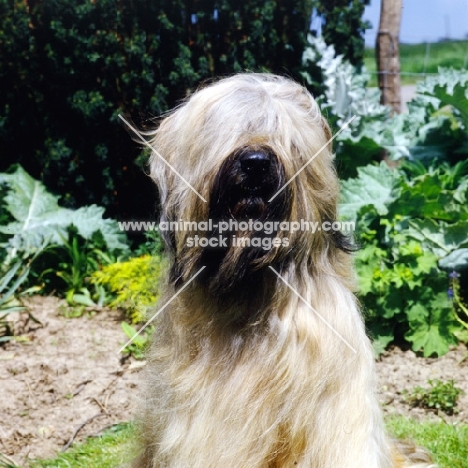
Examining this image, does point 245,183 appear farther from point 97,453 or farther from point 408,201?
point 408,201

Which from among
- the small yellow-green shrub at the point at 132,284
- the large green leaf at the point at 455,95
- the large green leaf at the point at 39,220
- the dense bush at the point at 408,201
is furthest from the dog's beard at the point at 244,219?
the large green leaf at the point at 39,220

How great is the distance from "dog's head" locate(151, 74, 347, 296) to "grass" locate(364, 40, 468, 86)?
5602mm

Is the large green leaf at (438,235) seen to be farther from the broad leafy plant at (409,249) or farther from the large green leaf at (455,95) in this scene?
the large green leaf at (455,95)

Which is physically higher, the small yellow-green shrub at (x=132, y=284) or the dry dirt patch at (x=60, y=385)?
the small yellow-green shrub at (x=132, y=284)

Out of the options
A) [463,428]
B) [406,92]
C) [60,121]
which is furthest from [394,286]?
[406,92]

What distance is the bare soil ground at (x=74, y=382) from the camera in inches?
160

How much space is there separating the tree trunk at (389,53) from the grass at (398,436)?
325cm

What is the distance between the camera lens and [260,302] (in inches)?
107

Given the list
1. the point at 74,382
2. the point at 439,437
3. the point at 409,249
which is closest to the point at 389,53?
the point at 409,249

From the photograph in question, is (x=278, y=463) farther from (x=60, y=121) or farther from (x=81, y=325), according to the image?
(x=60, y=121)

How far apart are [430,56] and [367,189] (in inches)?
193

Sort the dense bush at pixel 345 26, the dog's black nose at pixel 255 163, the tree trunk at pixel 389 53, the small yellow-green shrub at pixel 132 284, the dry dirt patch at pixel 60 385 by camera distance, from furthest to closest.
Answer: the tree trunk at pixel 389 53 < the dense bush at pixel 345 26 < the small yellow-green shrub at pixel 132 284 < the dry dirt patch at pixel 60 385 < the dog's black nose at pixel 255 163

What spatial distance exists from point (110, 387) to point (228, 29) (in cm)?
310

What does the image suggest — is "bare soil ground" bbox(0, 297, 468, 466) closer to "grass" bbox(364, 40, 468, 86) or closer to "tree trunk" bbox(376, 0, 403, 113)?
"tree trunk" bbox(376, 0, 403, 113)
